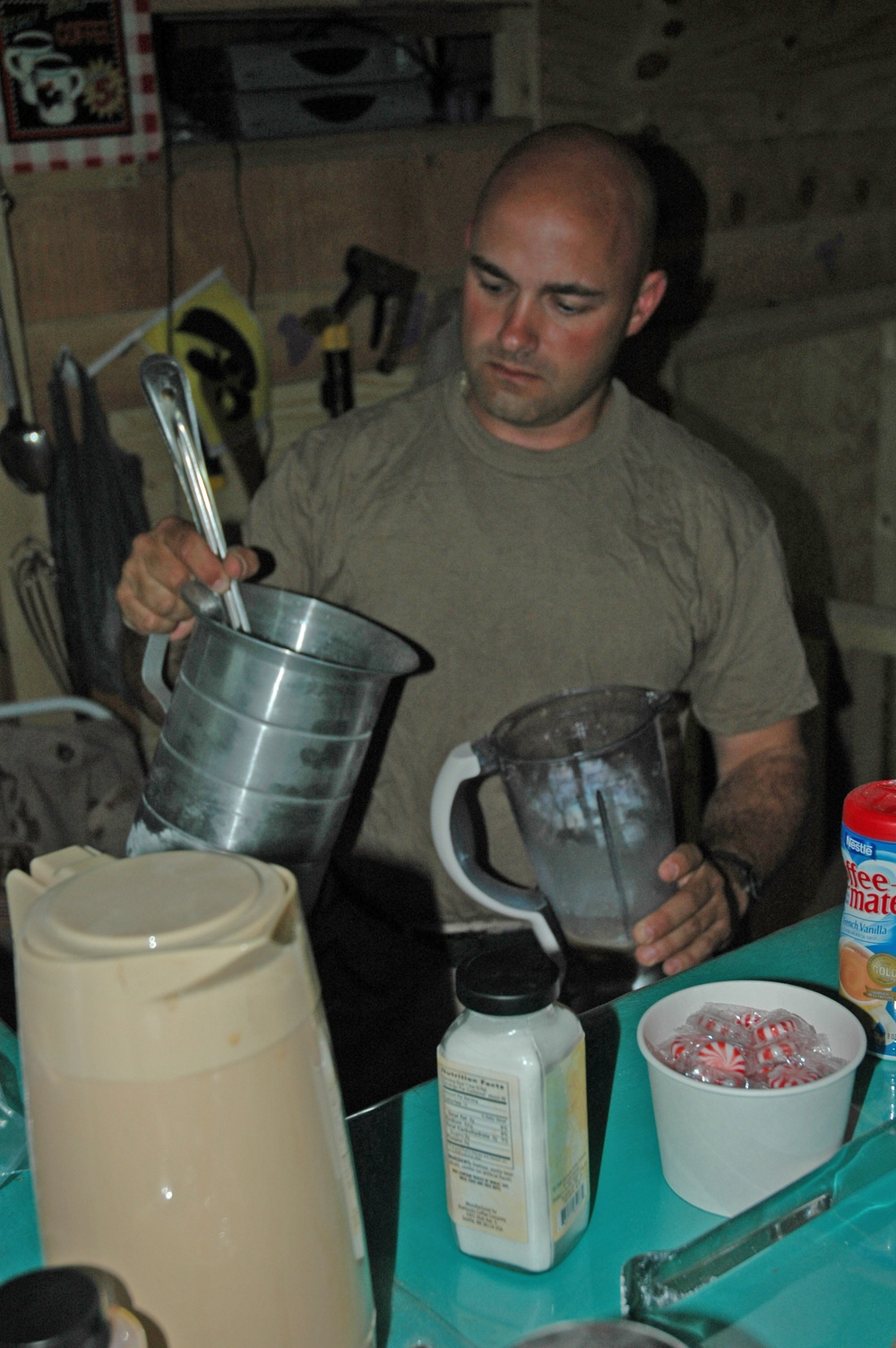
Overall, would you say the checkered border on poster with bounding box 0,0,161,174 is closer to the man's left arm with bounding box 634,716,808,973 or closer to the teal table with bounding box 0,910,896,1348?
the man's left arm with bounding box 634,716,808,973

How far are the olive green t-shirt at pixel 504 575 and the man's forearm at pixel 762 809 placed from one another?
0.05 m

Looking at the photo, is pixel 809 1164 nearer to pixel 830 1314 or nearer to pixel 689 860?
pixel 830 1314

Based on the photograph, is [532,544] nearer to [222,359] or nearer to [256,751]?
[256,751]

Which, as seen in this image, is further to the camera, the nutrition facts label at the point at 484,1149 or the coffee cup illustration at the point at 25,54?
the coffee cup illustration at the point at 25,54

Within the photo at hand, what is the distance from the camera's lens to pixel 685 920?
3.63 ft

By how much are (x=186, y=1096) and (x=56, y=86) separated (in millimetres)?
1849

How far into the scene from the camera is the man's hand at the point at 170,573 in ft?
3.41

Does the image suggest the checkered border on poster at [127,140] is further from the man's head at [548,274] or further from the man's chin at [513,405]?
the man's chin at [513,405]

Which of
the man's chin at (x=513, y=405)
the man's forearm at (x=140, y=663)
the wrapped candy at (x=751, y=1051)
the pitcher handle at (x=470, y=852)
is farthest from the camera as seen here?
the man's chin at (x=513, y=405)

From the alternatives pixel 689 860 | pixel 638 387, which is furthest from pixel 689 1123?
pixel 638 387

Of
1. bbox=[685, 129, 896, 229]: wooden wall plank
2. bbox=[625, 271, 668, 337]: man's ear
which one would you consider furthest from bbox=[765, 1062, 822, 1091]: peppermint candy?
bbox=[685, 129, 896, 229]: wooden wall plank

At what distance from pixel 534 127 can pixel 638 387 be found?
527 millimetres

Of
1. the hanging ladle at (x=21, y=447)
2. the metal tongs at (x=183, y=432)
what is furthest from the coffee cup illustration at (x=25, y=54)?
the metal tongs at (x=183, y=432)

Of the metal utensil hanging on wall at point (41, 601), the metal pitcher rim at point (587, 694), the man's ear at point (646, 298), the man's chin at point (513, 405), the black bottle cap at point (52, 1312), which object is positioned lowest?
the metal utensil hanging on wall at point (41, 601)
